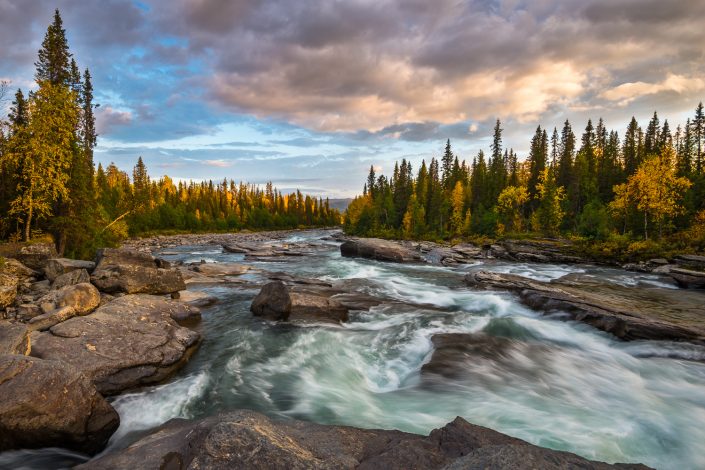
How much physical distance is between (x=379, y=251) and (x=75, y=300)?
2988 cm

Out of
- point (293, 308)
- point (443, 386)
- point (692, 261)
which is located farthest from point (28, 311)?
point (692, 261)

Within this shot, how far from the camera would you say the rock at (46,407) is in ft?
17.3

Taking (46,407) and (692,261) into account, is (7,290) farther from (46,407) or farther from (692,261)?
(692,261)

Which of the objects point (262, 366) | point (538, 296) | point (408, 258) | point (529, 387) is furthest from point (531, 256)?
point (262, 366)

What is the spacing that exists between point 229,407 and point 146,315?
4965 millimetres

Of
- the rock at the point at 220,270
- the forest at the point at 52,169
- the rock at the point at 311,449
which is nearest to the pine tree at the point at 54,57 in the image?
the forest at the point at 52,169

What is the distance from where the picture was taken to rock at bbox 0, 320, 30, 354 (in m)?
7.04

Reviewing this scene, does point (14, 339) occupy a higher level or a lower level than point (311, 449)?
higher

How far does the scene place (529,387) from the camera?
357 inches

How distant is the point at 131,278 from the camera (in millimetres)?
15562

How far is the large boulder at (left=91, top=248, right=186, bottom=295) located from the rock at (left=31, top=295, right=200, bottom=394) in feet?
16.5

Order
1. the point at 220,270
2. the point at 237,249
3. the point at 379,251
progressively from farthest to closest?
the point at 237,249, the point at 379,251, the point at 220,270

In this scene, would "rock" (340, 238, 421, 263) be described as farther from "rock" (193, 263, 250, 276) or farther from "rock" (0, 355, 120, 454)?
"rock" (0, 355, 120, 454)

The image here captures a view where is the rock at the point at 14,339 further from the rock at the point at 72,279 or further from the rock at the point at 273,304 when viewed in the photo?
the rock at the point at 72,279
